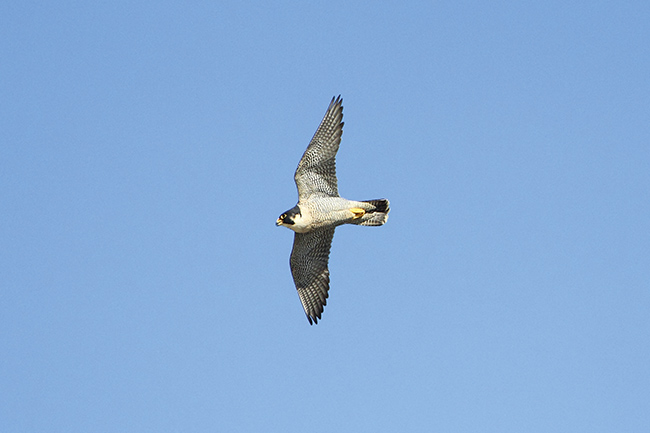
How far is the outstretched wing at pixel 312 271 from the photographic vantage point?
23094 millimetres

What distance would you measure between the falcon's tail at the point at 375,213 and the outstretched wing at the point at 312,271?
827 millimetres

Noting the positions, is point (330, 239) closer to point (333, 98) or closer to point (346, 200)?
point (346, 200)

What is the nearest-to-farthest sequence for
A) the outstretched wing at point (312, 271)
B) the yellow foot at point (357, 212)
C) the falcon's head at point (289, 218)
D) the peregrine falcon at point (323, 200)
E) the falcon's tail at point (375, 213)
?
the falcon's head at point (289, 218) → the peregrine falcon at point (323, 200) → the yellow foot at point (357, 212) → the falcon's tail at point (375, 213) → the outstretched wing at point (312, 271)

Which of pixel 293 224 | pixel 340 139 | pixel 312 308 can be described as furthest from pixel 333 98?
pixel 312 308

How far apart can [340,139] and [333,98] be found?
1.07 metres

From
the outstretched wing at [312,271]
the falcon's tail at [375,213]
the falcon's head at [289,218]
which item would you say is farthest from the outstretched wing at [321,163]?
the outstretched wing at [312,271]

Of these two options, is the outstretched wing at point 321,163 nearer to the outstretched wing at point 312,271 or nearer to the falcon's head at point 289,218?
the falcon's head at point 289,218

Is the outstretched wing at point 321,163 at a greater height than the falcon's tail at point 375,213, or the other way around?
the outstretched wing at point 321,163

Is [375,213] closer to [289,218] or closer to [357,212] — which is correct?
[357,212]

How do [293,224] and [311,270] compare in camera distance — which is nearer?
[293,224]

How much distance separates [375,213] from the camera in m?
22.8

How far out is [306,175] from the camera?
2186 centimetres

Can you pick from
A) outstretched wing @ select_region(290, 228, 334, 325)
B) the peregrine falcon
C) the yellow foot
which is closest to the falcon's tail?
the peregrine falcon

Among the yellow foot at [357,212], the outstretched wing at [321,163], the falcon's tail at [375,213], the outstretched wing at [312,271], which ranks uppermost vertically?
the outstretched wing at [321,163]
